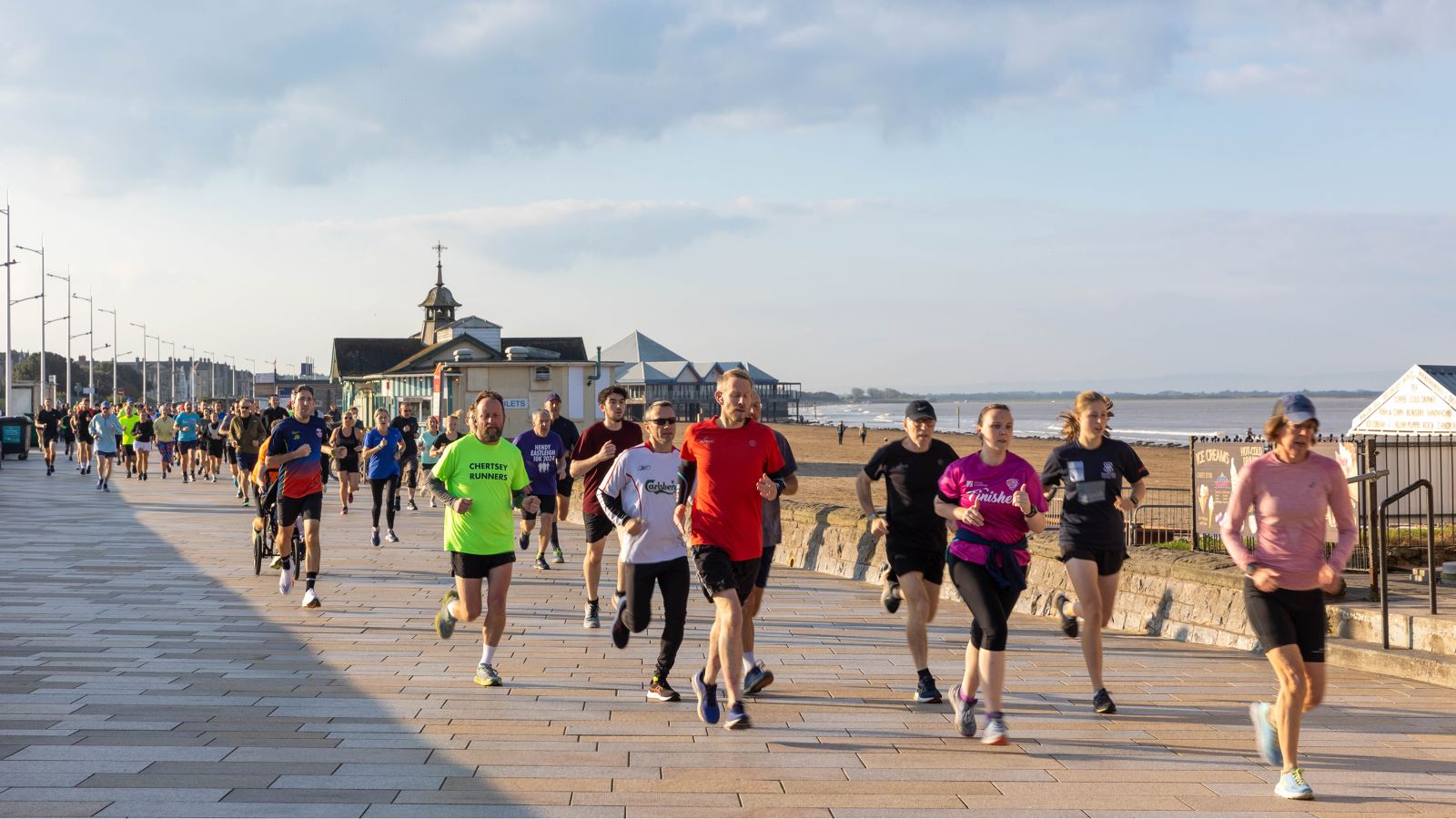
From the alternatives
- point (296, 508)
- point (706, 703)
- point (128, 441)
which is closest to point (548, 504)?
point (296, 508)

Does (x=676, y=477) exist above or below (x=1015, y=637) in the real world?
above

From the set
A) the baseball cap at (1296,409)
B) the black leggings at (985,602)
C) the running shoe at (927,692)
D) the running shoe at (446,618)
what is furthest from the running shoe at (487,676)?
the baseball cap at (1296,409)

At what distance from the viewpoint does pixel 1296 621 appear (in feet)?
18.7

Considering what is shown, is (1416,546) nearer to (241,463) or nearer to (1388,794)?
(1388,794)

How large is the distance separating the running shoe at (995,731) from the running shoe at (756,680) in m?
1.46

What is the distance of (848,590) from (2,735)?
746 centimetres

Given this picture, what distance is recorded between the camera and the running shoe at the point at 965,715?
6582mm

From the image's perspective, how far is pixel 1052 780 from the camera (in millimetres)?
5734

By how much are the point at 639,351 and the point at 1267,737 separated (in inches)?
5270

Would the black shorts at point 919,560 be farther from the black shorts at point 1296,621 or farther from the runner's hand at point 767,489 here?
the black shorts at point 1296,621

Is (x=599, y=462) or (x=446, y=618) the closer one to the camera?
(x=446, y=618)

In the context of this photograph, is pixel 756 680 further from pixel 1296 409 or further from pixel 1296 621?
pixel 1296 409

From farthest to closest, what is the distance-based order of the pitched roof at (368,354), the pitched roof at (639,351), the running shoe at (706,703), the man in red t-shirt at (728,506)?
the pitched roof at (639,351), the pitched roof at (368,354), the man in red t-shirt at (728,506), the running shoe at (706,703)

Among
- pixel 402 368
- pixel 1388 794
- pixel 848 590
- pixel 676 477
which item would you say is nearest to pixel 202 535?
pixel 848 590
